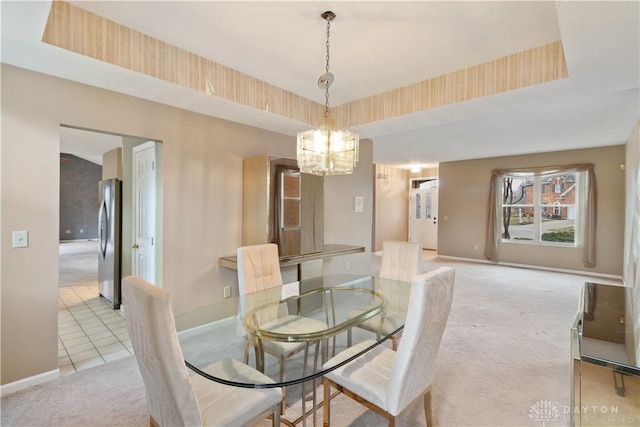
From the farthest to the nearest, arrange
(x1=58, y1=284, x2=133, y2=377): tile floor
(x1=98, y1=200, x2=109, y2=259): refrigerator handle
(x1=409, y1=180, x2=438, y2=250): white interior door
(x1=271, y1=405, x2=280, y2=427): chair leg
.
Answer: (x1=409, y1=180, x2=438, y2=250): white interior door < (x1=98, y1=200, x2=109, y2=259): refrigerator handle < (x1=58, y1=284, x2=133, y2=377): tile floor < (x1=271, y1=405, x2=280, y2=427): chair leg

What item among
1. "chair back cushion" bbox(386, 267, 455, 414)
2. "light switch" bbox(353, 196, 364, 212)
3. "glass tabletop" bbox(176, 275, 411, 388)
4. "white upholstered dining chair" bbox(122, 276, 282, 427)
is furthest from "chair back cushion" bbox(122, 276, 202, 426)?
"light switch" bbox(353, 196, 364, 212)

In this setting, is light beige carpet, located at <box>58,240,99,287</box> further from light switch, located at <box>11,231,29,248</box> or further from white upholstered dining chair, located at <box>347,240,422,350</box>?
white upholstered dining chair, located at <box>347,240,422,350</box>

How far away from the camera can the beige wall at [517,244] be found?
571cm

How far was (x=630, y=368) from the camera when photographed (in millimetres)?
1263

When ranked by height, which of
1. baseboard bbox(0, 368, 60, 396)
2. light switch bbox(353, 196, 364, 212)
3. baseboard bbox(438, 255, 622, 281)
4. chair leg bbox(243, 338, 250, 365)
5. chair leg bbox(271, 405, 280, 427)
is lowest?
baseboard bbox(0, 368, 60, 396)

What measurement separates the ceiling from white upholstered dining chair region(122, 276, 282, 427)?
172 cm

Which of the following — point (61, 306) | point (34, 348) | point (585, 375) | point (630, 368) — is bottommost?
point (61, 306)

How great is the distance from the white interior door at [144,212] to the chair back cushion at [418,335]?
106 inches

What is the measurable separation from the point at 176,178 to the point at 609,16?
341 centimetres

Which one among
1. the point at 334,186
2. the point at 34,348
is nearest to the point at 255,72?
the point at 334,186

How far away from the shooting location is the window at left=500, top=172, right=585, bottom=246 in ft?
20.7

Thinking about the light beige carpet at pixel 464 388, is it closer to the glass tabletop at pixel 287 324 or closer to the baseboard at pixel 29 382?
the baseboard at pixel 29 382

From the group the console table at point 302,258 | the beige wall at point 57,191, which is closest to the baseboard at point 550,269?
the console table at point 302,258

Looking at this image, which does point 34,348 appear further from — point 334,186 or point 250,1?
point 334,186
